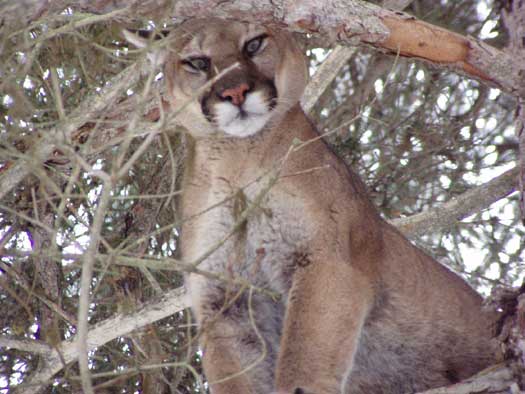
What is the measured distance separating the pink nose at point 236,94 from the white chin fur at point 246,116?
0.07 feet

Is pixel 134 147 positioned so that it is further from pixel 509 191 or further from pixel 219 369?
pixel 509 191

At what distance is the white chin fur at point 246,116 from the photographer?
3328 millimetres

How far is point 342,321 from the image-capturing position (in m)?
3.21

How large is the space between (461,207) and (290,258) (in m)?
1.07

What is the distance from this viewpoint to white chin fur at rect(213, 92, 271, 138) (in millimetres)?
3328

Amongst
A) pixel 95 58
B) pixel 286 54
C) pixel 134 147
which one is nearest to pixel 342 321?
pixel 286 54

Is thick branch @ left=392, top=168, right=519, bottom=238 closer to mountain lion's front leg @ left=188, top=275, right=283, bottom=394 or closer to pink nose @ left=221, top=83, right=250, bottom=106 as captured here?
mountain lion's front leg @ left=188, top=275, right=283, bottom=394

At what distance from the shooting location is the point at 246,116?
336cm

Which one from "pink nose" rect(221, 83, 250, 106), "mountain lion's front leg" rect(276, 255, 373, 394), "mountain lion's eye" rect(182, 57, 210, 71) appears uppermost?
"mountain lion's eye" rect(182, 57, 210, 71)

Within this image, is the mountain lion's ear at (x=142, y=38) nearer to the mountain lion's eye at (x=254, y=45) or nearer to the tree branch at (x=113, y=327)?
the mountain lion's eye at (x=254, y=45)

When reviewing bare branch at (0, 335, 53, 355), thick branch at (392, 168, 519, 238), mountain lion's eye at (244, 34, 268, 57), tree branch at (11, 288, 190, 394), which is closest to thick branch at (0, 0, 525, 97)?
mountain lion's eye at (244, 34, 268, 57)

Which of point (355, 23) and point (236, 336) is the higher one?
point (355, 23)

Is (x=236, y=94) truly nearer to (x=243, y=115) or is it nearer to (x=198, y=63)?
(x=243, y=115)

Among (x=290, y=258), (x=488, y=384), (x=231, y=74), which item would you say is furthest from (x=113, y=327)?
(x=488, y=384)
